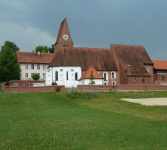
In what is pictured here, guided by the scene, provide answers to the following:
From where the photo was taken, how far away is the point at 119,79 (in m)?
53.4

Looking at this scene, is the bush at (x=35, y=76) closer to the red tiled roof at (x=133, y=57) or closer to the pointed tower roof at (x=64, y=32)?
the pointed tower roof at (x=64, y=32)

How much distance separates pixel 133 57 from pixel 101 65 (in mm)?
9570

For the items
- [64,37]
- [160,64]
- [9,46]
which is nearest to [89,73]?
[64,37]

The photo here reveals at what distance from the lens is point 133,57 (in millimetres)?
56531

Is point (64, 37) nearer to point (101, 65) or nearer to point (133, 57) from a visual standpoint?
point (101, 65)

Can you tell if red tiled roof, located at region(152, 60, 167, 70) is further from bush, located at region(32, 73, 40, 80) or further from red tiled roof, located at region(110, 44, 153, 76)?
bush, located at region(32, 73, 40, 80)

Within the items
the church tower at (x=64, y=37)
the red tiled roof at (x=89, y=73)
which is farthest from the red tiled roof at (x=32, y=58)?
the red tiled roof at (x=89, y=73)

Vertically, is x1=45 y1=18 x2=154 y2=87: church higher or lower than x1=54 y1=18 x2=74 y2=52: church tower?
lower

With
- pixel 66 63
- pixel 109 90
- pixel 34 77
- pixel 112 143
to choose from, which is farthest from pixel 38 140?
pixel 34 77

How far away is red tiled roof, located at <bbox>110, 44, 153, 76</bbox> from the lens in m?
53.5

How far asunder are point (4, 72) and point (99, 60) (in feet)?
85.2

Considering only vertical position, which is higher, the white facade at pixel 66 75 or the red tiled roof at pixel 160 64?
the red tiled roof at pixel 160 64

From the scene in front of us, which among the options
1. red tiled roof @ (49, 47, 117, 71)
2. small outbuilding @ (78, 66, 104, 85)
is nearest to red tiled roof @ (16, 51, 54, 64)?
red tiled roof @ (49, 47, 117, 71)

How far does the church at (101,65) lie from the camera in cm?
5044
